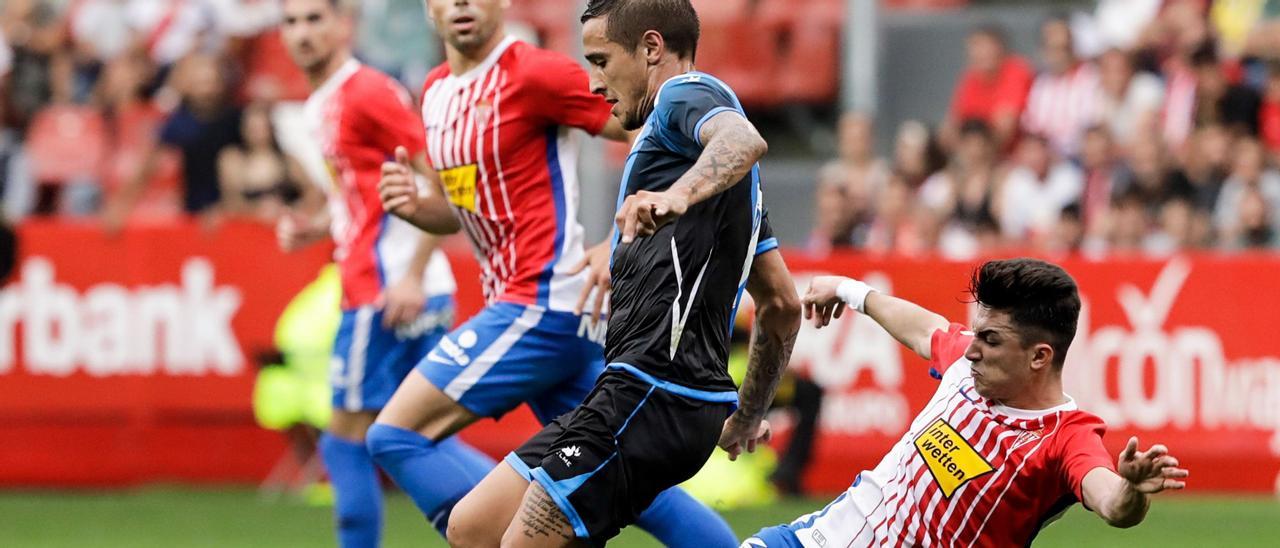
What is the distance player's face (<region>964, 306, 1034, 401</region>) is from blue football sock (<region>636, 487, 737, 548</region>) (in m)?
1.30

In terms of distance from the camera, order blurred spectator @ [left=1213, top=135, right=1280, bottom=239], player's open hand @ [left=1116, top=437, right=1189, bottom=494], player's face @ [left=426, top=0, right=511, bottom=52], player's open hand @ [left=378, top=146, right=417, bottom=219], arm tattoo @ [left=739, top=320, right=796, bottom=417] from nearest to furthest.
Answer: player's open hand @ [left=1116, top=437, right=1189, bottom=494] < arm tattoo @ [left=739, top=320, right=796, bottom=417] < player's open hand @ [left=378, top=146, right=417, bottom=219] < player's face @ [left=426, top=0, right=511, bottom=52] < blurred spectator @ [left=1213, top=135, right=1280, bottom=239]

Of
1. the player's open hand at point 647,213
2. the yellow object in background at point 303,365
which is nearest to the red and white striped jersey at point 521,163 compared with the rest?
the player's open hand at point 647,213

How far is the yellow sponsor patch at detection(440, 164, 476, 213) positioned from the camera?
21.3 feet

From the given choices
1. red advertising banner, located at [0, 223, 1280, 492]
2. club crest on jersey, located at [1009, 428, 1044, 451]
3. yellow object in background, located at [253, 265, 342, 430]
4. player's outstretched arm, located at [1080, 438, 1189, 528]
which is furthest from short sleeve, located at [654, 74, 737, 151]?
red advertising banner, located at [0, 223, 1280, 492]

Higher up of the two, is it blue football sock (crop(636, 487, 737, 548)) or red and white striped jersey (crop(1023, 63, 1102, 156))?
blue football sock (crop(636, 487, 737, 548))

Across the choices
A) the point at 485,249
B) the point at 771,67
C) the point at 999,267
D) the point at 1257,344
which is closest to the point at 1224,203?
the point at 1257,344

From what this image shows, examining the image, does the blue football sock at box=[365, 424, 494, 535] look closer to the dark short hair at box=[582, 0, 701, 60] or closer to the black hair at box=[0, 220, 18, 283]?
the dark short hair at box=[582, 0, 701, 60]

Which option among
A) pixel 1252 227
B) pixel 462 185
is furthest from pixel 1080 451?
pixel 1252 227

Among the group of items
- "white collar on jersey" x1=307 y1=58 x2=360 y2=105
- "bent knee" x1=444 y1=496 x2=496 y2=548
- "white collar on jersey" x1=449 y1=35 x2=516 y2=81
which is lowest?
"bent knee" x1=444 y1=496 x2=496 y2=548

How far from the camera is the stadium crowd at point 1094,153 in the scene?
41.2 feet

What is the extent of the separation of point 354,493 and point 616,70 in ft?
9.03

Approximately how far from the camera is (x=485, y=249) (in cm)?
655

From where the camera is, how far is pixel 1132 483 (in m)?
4.33

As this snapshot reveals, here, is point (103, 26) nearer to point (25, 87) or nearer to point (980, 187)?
point (25, 87)
